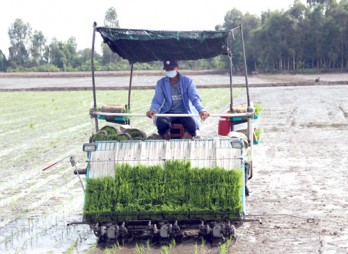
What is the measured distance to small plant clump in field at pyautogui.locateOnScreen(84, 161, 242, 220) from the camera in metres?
7.79

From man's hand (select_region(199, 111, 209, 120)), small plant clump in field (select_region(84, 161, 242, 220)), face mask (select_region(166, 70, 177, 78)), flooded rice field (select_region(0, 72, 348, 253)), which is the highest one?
face mask (select_region(166, 70, 177, 78))

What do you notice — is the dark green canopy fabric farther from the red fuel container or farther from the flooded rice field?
the flooded rice field

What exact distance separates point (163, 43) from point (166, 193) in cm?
247

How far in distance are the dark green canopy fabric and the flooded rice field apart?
215 cm

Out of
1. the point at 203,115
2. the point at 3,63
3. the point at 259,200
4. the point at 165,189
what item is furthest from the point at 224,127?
the point at 3,63

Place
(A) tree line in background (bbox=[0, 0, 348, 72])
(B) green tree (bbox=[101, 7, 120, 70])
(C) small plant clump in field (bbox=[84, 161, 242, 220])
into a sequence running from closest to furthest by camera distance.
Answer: (C) small plant clump in field (bbox=[84, 161, 242, 220]) → (A) tree line in background (bbox=[0, 0, 348, 72]) → (B) green tree (bbox=[101, 7, 120, 70])

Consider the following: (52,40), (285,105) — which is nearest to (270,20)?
(52,40)

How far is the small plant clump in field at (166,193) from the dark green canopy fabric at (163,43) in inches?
70.8

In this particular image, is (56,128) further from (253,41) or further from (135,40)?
(253,41)

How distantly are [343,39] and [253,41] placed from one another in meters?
12.8

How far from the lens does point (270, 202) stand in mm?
10203

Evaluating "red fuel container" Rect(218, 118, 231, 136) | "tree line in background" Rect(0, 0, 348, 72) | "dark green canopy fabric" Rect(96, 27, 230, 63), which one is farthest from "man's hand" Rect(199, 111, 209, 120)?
"tree line in background" Rect(0, 0, 348, 72)

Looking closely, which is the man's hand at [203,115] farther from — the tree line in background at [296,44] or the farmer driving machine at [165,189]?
the tree line in background at [296,44]

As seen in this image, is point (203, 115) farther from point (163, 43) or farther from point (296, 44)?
point (296, 44)
